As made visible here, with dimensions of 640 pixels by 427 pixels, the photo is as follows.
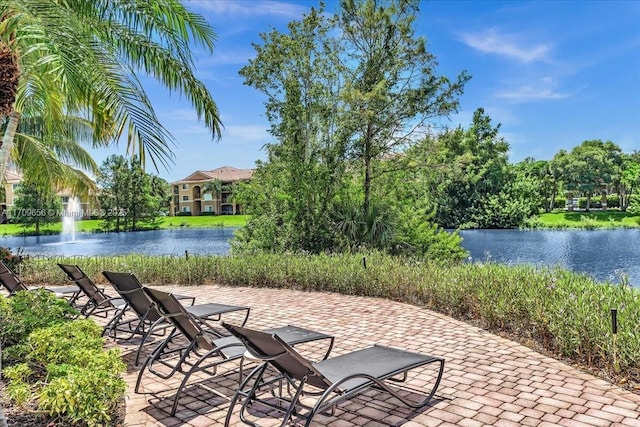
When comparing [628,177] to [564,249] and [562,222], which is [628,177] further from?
[564,249]

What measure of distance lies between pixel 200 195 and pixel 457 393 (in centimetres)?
7589

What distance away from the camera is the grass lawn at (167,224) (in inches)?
2004

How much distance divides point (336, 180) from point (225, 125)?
9403mm

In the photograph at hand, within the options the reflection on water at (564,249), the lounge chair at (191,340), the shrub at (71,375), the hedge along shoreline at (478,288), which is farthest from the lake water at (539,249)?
the lounge chair at (191,340)

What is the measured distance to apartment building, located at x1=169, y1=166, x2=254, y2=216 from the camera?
7500 centimetres

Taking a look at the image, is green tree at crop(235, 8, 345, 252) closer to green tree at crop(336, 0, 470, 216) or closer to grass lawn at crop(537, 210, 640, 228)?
green tree at crop(336, 0, 470, 216)

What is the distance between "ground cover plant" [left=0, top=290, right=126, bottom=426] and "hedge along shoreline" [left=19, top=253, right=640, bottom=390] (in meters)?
4.15

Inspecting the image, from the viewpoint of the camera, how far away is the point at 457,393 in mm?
3957

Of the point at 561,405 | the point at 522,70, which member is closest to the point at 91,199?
the point at 561,405

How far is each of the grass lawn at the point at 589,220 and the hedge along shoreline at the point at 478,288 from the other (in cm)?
4291

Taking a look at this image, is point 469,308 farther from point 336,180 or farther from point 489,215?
point 489,215

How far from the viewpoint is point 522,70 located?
124 ft

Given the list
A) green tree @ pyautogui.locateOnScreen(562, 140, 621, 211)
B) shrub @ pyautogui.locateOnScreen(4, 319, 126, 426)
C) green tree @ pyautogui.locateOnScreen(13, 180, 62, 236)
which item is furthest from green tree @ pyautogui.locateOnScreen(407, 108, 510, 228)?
shrub @ pyautogui.locateOnScreen(4, 319, 126, 426)

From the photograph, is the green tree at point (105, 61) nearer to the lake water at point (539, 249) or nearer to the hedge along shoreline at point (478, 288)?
the hedge along shoreline at point (478, 288)
